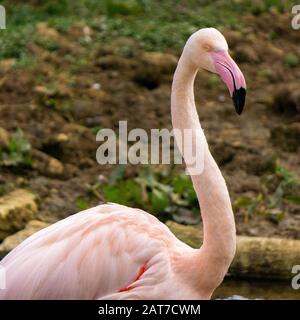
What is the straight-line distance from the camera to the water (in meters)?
6.05

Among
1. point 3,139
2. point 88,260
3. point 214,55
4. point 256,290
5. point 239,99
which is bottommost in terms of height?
point 256,290

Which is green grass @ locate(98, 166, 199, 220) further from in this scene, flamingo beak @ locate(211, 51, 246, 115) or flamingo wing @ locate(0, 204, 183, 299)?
flamingo beak @ locate(211, 51, 246, 115)

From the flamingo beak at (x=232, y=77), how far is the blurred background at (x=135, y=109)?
1.75 m

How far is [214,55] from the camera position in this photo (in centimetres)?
496

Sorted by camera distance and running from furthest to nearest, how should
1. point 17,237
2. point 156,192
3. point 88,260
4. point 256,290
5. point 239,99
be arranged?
point 156,192
point 17,237
point 256,290
point 88,260
point 239,99

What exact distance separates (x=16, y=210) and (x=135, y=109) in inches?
90.1

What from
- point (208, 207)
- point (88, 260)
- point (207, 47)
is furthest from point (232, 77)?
point (88, 260)

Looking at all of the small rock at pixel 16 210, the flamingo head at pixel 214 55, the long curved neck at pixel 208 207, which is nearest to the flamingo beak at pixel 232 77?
the flamingo head at pixel 214 55

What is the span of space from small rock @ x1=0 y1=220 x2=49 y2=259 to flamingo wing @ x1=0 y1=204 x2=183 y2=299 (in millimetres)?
1373

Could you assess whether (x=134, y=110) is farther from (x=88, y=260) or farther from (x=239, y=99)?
(x=239, y=99)

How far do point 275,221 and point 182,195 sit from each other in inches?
27.5

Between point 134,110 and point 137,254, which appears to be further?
point 134,110

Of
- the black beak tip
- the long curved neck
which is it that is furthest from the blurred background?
the black beak tip

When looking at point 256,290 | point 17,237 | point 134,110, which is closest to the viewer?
point 256,290
